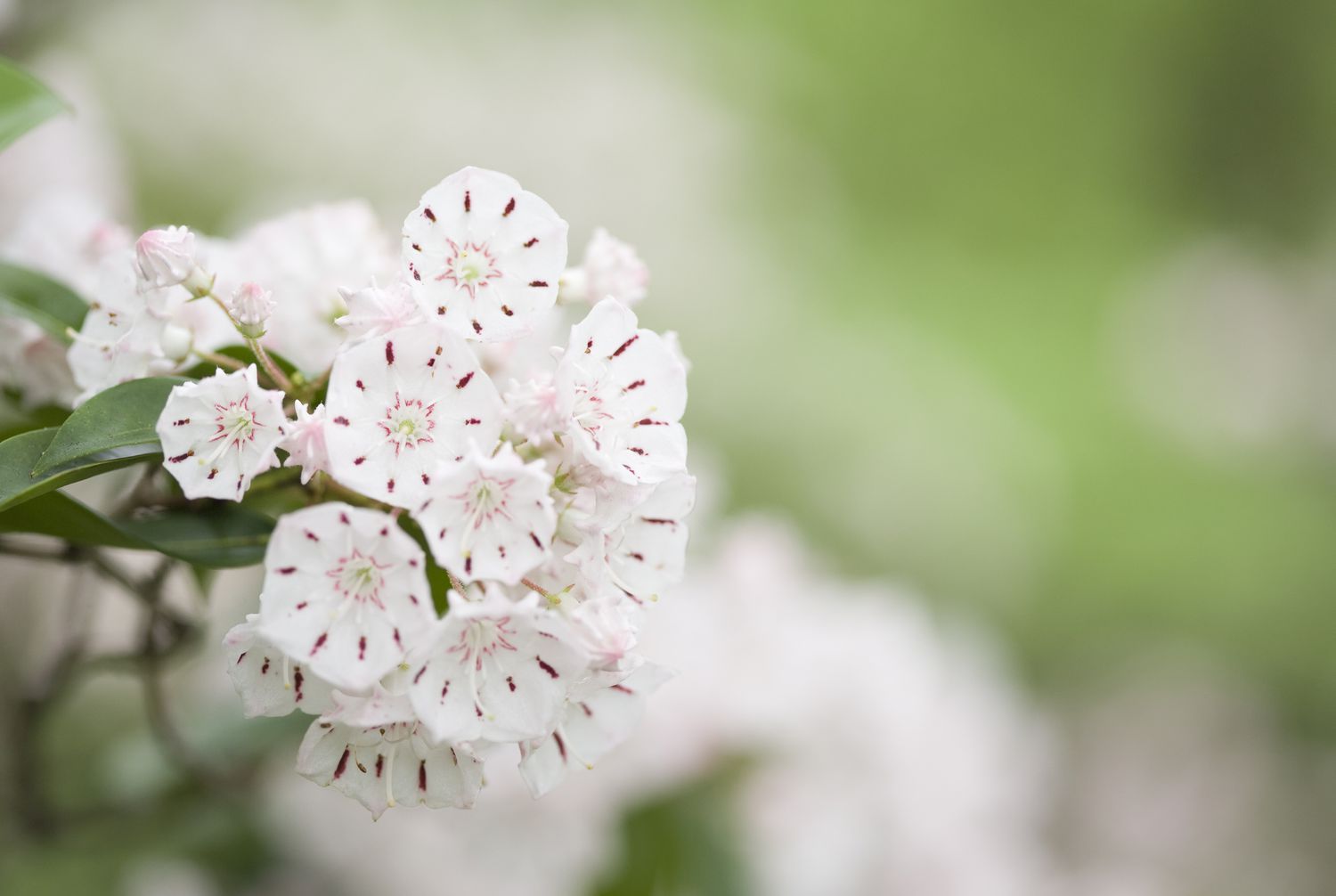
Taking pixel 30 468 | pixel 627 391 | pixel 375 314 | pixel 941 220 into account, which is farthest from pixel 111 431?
pixel 941 220

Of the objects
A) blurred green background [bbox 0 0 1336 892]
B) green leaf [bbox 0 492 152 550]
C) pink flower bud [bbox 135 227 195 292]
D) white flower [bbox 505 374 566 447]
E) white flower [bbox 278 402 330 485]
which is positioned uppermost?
blurred green background [bbox 0 0 1336 892]

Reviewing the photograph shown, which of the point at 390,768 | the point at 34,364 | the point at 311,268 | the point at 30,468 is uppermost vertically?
the point at 311,268

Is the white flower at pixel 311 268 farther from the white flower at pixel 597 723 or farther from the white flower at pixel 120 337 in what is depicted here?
the white flower at pixel 597 723

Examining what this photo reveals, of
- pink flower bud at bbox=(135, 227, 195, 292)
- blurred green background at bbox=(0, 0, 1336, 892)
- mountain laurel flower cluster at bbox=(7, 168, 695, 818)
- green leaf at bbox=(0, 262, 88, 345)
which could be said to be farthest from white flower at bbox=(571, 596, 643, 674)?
blurred green background at bbox=(0, 0, 1336, 892)

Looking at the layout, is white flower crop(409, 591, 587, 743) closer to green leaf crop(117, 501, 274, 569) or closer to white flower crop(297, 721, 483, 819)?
white flower crop(297, 721, 483, 819)

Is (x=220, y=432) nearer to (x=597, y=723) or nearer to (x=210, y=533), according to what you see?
(x=210, y=533)
